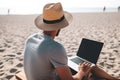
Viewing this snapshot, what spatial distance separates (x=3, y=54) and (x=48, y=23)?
4.33 metres

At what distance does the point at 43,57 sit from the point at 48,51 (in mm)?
113

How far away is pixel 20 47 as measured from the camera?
780 cm

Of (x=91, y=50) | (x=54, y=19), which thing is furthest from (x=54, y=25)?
(x=91, y=50)

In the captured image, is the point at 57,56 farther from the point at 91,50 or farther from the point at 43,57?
the point at 91,50

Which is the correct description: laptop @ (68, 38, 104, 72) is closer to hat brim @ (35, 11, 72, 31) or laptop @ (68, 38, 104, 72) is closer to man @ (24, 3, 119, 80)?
man @ (24, 3, 119, 80)

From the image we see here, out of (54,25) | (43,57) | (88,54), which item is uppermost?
(54,25)

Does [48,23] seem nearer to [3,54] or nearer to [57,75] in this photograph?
[57,75]

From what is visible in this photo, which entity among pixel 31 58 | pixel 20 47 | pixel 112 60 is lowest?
pixel 20 47

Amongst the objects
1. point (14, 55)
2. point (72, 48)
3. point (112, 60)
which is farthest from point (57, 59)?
point (72, 48)

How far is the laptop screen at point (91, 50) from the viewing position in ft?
11.7

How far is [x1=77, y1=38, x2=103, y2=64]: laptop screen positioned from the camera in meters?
3.57

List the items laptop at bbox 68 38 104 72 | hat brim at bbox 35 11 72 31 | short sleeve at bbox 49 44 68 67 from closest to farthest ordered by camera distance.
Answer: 1. short sleeve at bbox 49 44 68 67
2. hat brim at bbox 35 11 72 31
3. laptop at bbox 68 38 104 72

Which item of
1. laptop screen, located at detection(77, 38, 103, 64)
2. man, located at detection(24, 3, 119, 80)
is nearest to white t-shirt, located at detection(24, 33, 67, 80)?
man, located at detection(24, 3, 119, 80)

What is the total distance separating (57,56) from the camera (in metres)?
2.45
